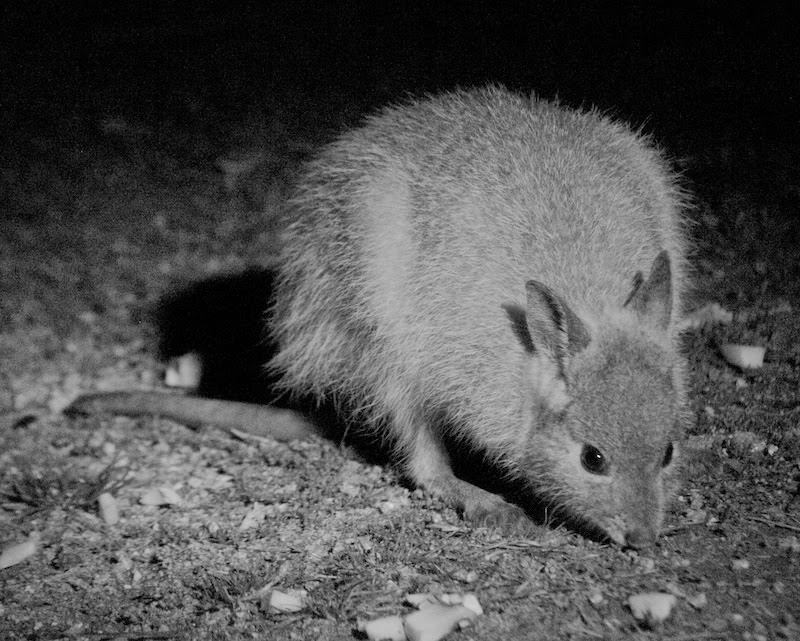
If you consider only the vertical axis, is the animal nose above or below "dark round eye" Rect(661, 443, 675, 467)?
below

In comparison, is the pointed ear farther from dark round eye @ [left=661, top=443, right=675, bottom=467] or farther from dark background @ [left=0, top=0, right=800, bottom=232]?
dark background @ [left=0, top=0, right=800, bottom=232]

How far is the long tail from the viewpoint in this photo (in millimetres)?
3906

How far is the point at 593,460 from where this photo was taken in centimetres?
274

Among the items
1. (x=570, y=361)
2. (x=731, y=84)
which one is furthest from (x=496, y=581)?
(x=731, y=84)

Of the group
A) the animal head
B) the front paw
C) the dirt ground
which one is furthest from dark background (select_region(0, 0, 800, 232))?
the front paw

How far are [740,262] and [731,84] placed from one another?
262 centimetres

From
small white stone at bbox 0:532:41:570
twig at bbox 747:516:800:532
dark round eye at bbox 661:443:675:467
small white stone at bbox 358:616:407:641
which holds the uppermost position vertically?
dark round eye at bbox 661:443:675:467

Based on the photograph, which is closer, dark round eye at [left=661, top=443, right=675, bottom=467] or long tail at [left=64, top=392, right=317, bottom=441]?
dark round eye at [left=661, top=443, right=675, bottom=467]

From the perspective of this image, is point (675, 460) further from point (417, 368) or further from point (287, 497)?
point (287, 497)

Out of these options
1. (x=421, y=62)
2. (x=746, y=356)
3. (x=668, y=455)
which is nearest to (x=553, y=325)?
(x=668, y=455)

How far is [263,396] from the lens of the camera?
4.47 metres

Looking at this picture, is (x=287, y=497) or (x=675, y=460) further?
(x=287, y=497)

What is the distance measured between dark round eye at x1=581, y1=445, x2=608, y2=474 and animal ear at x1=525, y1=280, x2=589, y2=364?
1.00 ft

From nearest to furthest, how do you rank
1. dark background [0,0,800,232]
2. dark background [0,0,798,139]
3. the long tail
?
1. the long tail
2. dark background [0,0,800,232]
3. dark background [0,0,798,139]
